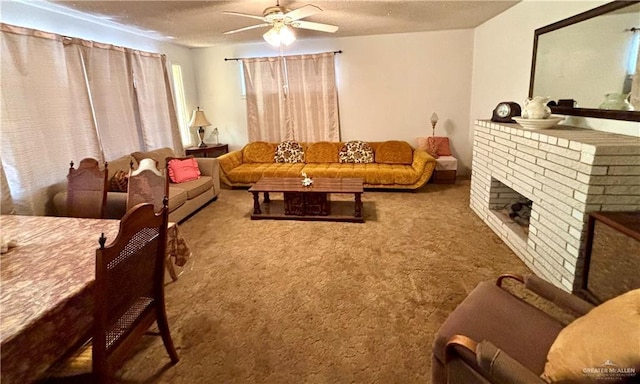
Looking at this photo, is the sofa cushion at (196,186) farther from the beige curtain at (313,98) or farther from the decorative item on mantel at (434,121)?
the decorative item on mantel at (434,121)

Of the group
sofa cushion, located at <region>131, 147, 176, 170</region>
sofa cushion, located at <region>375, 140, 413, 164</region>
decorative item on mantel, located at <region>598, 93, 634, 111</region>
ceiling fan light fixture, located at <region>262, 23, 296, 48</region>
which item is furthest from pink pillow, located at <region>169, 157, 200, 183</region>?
decorative item on mantel, located at <region>598, 93, 634, 111</region>

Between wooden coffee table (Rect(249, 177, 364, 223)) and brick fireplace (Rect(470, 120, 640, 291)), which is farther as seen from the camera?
wooden coffee table (Rect(249, 177, 364, 223))

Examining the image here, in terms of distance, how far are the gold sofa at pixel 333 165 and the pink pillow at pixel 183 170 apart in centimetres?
65

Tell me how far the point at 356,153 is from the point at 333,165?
46cm

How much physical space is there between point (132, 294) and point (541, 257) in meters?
2.73

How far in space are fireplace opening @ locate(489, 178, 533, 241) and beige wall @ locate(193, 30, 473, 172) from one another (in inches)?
86.0

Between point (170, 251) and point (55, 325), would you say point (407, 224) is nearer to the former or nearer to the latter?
point (170, 251)

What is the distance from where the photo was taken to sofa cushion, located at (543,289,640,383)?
2.93 feet

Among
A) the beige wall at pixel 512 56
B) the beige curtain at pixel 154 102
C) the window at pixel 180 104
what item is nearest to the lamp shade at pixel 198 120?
the window at pixel 180 104

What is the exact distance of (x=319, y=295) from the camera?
2.35 meters

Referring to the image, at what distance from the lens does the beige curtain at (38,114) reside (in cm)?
289

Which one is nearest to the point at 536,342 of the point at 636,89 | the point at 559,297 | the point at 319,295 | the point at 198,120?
the point at 559,297

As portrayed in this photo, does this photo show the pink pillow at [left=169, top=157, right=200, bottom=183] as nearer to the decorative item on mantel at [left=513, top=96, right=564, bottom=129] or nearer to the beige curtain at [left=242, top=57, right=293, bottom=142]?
the beige curtain at [left=242, top=57, right=293, bottom=142]

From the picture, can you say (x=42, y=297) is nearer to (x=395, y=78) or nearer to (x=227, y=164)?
(x=227, y=164)
